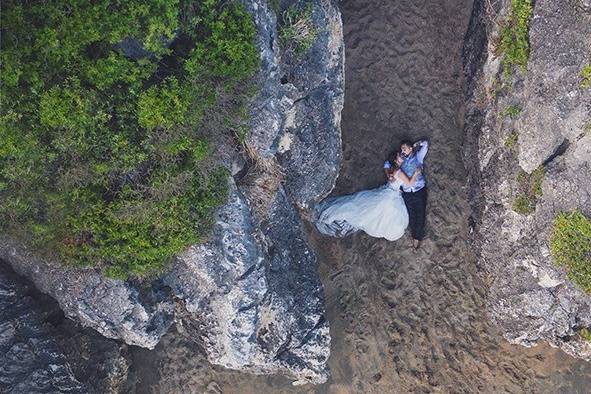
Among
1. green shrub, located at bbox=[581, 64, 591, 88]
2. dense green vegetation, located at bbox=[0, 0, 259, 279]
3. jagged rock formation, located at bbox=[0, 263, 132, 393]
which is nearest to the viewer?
dense green vegetation, located at bbox=[0, 0, 259, 279]

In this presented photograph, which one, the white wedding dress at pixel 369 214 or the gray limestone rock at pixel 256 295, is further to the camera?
the white wedding dress at pixel 369 214

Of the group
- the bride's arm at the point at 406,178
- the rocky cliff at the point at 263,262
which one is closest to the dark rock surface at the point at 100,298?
the rocky cliff at the point at 263,262

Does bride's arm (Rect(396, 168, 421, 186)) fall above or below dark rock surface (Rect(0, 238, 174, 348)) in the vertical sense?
above

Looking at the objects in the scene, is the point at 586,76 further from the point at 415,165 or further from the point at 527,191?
the point at 415,165

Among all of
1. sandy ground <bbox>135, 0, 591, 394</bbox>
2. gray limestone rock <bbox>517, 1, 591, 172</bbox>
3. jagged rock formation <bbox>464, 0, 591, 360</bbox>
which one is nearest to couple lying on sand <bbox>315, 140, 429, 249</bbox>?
sandy ground <bbox>135, 0, 591, 394</bbox>

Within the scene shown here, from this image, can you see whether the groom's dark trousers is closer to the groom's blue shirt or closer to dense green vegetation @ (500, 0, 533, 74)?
the groom's blue shirt

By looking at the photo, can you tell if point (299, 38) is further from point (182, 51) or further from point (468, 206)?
point (468, 206)

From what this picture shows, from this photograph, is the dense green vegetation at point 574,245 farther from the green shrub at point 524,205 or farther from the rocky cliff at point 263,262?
the rocky cliff at point 263,262
